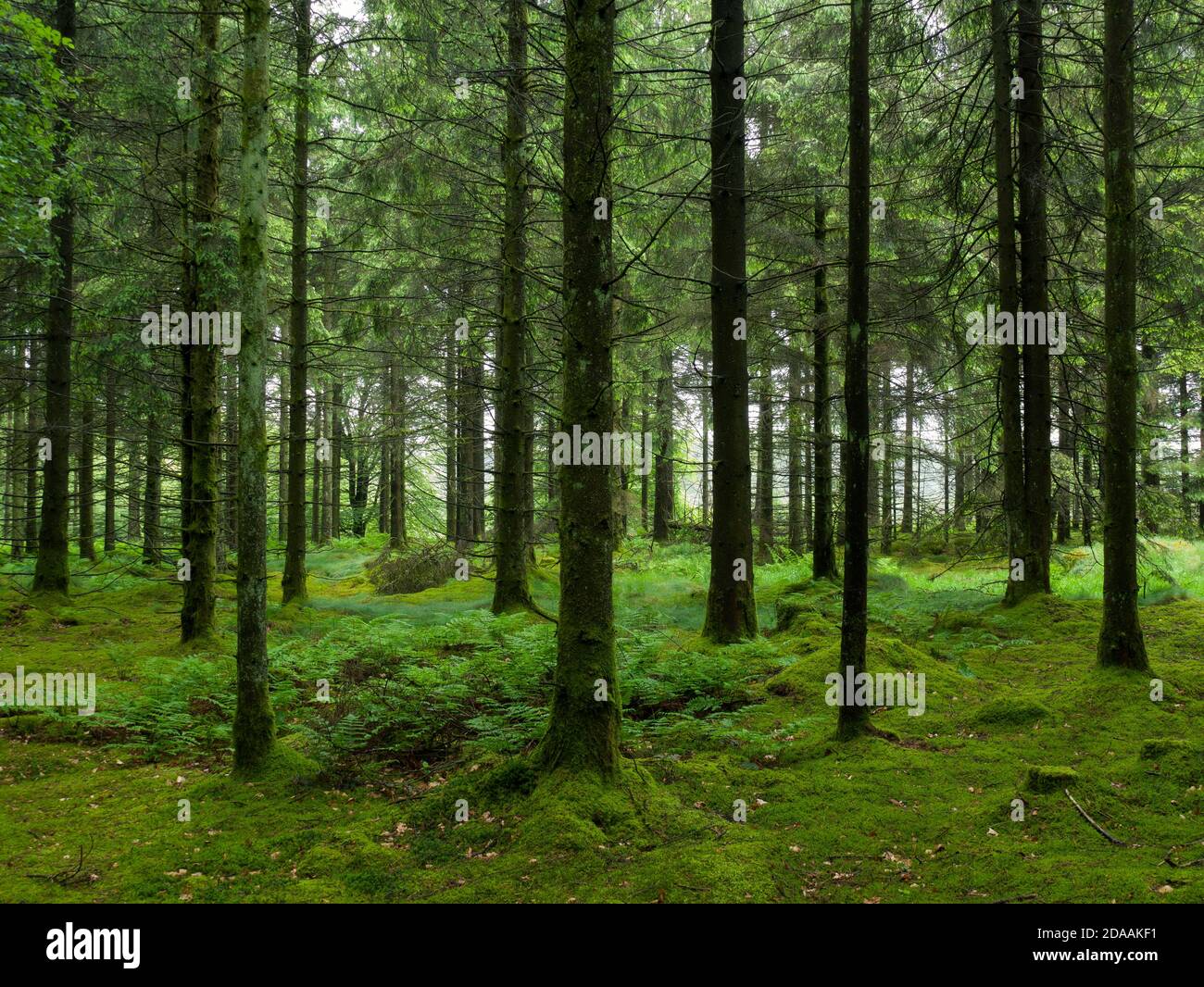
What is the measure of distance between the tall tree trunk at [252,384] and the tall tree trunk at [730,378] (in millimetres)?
5841

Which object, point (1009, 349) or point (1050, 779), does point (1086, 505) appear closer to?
point (1009, 349)

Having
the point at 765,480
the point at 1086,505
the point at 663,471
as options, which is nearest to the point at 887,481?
the point at 765,480

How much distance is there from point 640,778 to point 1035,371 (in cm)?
954

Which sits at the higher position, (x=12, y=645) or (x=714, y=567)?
(x=714, y=567)

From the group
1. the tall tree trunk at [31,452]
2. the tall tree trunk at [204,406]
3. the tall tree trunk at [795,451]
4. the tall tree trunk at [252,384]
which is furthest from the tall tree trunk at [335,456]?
the tall tree trunk at [252,384]

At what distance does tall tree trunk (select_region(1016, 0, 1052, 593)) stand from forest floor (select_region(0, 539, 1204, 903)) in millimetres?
859

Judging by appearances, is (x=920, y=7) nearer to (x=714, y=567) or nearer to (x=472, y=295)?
(x=714, y=567)

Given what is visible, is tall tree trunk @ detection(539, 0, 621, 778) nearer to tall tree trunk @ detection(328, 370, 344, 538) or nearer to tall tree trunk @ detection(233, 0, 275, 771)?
tall tree trunk @ detection(233, 0, 275, 771)

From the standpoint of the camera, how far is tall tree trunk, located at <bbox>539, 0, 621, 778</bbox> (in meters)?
5.29

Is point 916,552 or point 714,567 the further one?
point 916,552

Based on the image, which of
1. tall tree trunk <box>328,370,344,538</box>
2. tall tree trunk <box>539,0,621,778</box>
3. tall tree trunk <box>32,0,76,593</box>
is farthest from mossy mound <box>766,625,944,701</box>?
tall tree trunk <box>328,370,344,538</box>

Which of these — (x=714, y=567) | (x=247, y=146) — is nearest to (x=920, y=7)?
(x=714, y=567)
